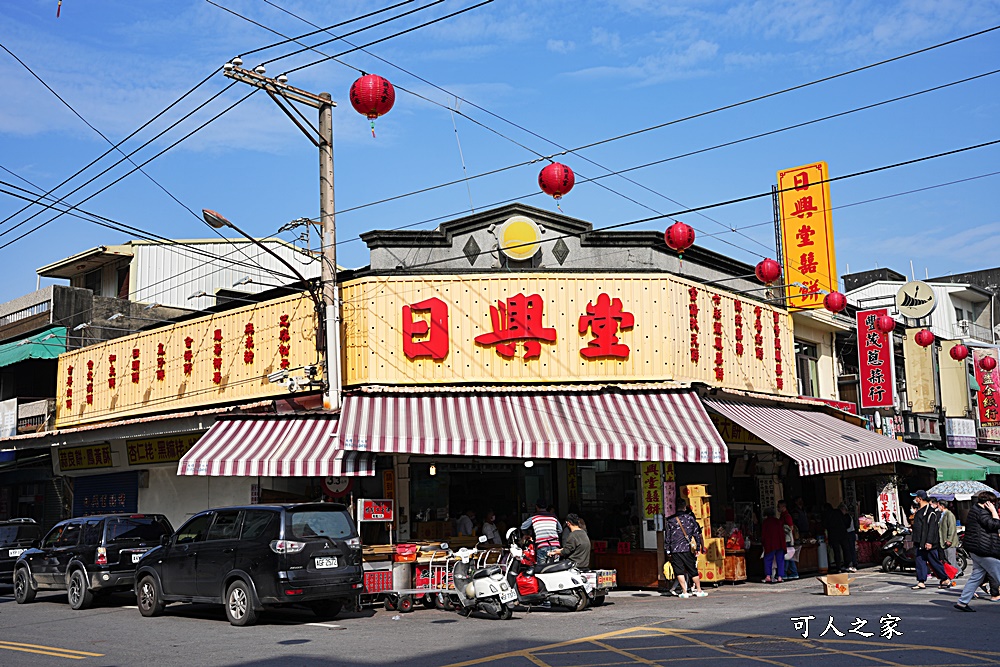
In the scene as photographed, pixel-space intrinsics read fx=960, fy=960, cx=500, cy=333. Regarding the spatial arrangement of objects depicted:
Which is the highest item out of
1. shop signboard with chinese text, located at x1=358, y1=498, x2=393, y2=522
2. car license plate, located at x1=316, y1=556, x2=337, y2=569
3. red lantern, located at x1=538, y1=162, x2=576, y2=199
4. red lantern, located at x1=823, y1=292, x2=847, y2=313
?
red lantern, located at x1=538, y1=162, x2=576, y2=199

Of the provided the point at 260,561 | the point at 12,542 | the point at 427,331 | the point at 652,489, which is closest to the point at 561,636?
the point at 260,561

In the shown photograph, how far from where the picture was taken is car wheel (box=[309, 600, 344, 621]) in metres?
15.3

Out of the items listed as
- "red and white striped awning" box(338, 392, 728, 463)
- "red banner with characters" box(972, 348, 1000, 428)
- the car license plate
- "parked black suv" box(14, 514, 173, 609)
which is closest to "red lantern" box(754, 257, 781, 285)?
"red and white striped awning" box(338, 392, 728, 463)

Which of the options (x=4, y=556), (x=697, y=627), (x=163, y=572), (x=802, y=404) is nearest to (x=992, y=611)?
(x=697, y=627)

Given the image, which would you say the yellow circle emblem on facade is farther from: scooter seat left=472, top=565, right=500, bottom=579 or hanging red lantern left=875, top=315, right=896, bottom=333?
hanging red lantern left=875, top=315, right=896, bottom=333

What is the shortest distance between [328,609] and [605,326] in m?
7.66

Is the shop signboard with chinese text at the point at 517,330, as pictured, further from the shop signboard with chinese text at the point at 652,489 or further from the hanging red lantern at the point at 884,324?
the hanging red lantern at the point at 884,324

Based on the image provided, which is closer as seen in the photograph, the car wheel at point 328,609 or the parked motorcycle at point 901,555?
the car wheel at point 328,609

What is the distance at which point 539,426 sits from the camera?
17.8 metres

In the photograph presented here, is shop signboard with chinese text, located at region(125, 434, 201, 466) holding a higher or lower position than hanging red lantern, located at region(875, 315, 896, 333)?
lower

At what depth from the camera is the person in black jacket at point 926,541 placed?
16.9 m

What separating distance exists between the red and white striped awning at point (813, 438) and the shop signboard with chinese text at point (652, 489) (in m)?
1.73

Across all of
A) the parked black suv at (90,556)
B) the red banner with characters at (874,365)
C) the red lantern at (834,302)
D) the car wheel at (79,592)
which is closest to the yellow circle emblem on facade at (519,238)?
the red lantern at (834,302)

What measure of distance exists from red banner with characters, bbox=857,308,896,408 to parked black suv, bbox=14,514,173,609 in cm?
1809
